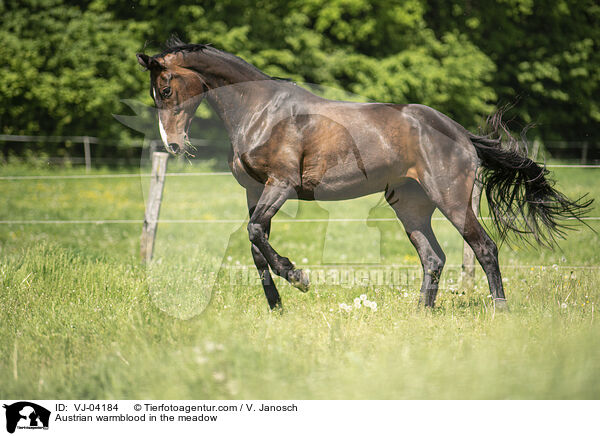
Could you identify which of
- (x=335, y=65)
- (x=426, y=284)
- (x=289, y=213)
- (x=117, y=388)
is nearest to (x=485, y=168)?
(x=426, y=284)

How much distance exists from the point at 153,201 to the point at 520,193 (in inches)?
153

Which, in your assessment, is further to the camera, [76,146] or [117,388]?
[76,146]

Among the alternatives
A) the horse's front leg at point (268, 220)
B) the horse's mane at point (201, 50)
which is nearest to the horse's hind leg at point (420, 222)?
the horse's front leg at point (268, 220)

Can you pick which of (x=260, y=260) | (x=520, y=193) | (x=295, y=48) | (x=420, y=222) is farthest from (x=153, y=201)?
(x=295, y=48)

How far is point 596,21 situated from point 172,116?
21144mm

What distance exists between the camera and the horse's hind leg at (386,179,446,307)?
14.3 feet

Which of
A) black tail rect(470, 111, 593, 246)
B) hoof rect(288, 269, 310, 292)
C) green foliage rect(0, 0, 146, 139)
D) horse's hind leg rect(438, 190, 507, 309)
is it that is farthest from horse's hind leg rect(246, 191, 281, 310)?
green foliage rect(0, 0, 146, 139)

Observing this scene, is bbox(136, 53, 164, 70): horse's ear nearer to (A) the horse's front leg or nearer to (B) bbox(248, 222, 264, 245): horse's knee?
(A) the horse's front leg

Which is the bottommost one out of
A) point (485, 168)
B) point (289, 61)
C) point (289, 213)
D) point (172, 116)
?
point (289, 61)

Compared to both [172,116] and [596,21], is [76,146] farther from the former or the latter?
[596,21]

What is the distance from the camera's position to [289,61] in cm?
1758

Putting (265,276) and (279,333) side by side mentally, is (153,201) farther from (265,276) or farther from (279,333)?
(279,333)

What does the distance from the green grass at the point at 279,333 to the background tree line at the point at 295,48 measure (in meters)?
12.0

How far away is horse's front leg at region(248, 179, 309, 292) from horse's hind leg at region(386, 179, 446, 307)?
99cm
